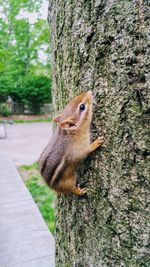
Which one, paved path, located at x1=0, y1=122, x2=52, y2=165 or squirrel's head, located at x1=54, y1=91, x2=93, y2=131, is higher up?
squirrel's head, located at x1=54, y1=91, x2=93, y2=131

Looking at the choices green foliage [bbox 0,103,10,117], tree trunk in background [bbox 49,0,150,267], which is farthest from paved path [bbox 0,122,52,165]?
green foliage [bbox 0,103,10,117]

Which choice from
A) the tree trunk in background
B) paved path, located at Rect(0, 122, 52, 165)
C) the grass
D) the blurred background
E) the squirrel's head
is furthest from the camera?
the blurred background

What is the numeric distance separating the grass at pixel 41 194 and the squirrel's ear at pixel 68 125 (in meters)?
2.53

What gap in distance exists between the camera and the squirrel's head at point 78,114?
3.49 feet

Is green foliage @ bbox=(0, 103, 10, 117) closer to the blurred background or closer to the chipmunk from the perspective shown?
the blurred background

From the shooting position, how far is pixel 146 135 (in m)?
0.91

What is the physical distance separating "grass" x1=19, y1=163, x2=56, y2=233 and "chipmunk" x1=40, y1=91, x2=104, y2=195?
2400 mm

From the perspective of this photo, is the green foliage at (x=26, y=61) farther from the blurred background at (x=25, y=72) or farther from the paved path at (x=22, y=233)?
the paved path at (x=22, y=233)

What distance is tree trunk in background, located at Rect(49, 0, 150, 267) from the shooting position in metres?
0.91

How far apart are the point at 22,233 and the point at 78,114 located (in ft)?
7.96

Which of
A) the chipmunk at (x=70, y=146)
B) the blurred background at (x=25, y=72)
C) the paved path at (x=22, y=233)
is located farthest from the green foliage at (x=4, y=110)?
the chipmunk at (x=70, y=146)

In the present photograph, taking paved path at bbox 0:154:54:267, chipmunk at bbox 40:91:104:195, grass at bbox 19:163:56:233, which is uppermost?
chipmunk at bbox 40:91:104:195

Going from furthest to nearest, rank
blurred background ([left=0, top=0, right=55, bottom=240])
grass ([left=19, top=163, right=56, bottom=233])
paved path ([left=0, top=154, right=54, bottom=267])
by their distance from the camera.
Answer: blurred background ([left=0, top=0, right=55, bottom=240])
grass ([left=19, top=163, right=56, bottom=233])
paved path ([left=0, top=154, right=54, bottom=267])

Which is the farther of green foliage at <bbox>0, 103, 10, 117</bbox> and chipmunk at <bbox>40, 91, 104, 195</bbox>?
green foliage at <bbox>0, 103, 10, 117</bbox>
